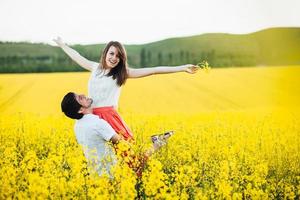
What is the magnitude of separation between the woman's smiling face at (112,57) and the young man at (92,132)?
31 centimetres

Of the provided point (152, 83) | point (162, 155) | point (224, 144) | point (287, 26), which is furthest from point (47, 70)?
point (287, 26)

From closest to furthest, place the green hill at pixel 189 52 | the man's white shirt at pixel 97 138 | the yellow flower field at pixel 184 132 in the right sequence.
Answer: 1. the yellow flower field at pixel 184 132
2. the man's white shirt at pixel 97 138
3. the green hill at pixel 189 52

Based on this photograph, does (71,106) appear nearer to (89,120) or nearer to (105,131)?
(89,120)

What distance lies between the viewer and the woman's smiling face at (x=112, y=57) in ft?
12.5

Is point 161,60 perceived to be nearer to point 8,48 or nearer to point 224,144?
point 224,144

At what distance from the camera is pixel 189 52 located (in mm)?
4594

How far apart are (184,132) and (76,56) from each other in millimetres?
977

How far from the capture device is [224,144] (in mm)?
4234

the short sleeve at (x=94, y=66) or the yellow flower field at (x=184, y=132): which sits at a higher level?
the short sleeve at (x=94, y=66)

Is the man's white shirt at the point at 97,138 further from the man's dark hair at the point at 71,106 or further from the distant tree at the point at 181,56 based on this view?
the distant tree at the point at 181,56

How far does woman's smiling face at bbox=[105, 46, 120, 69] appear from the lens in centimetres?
379

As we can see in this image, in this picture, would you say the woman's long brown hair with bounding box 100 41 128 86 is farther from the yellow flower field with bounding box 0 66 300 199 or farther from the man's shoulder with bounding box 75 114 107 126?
the yellow flower field with bounding box 0 66 300 199

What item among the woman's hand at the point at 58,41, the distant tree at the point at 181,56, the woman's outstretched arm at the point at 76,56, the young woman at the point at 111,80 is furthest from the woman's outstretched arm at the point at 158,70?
the distant tree at the point at 181,56

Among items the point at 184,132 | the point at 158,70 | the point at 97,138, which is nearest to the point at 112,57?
the point at 158,70
